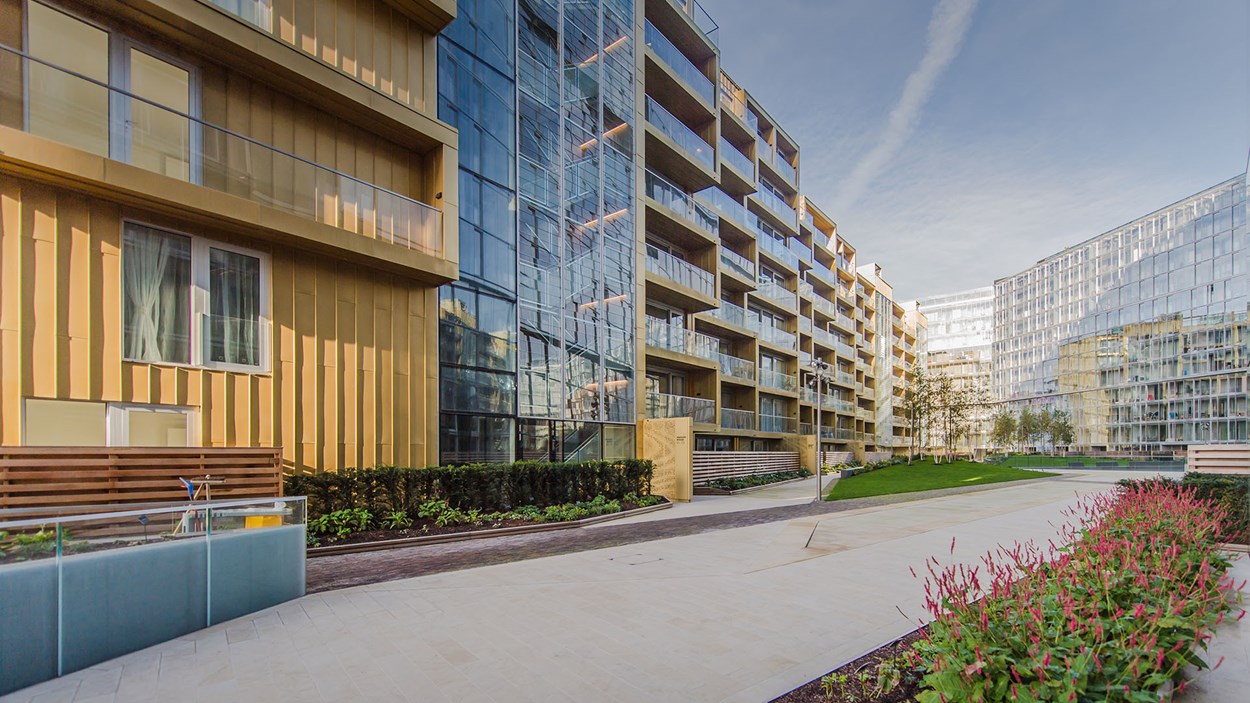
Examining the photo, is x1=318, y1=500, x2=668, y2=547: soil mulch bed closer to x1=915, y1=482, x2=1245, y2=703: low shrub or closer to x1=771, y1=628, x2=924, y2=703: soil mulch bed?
x1=771, y1=628, x2=924, y2=703: soil mulch bed

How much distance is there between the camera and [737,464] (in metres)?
30.3

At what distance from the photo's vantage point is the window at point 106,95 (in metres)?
8.94

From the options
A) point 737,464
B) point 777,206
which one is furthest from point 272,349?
point 777,206

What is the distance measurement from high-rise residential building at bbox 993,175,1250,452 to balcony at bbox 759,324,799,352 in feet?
142

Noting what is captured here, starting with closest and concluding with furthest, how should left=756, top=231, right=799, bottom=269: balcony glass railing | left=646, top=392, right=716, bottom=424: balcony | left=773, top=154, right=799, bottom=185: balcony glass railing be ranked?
left=646, top=392, right=716, bottom=424: balcony → left=756, top=231, right=799, bottom=269: balcony glass railing → left=773, top=154, right=799, bottom=185: balcony glass railing

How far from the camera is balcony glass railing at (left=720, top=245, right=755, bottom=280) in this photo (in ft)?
105

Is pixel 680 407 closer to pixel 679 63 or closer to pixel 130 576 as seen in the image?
pixel 679 63

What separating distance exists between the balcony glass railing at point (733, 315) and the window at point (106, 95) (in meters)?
23.4

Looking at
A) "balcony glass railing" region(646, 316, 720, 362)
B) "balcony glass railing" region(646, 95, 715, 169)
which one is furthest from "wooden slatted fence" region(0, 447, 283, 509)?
"balcony glass railing" region(646, 95, 715, 169)

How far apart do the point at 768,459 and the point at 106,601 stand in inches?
1260

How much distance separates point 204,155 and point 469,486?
821 centimetres

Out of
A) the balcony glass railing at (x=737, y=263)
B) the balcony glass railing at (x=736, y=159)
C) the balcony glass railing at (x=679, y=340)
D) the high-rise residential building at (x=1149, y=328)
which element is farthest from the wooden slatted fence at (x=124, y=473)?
the high-rise residential building at (x=1149, y=328)

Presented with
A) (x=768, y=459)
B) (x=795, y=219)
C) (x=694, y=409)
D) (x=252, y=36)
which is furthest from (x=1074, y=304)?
(x=252, y=36)

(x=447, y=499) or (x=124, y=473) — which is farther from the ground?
(x=124, y=473)
